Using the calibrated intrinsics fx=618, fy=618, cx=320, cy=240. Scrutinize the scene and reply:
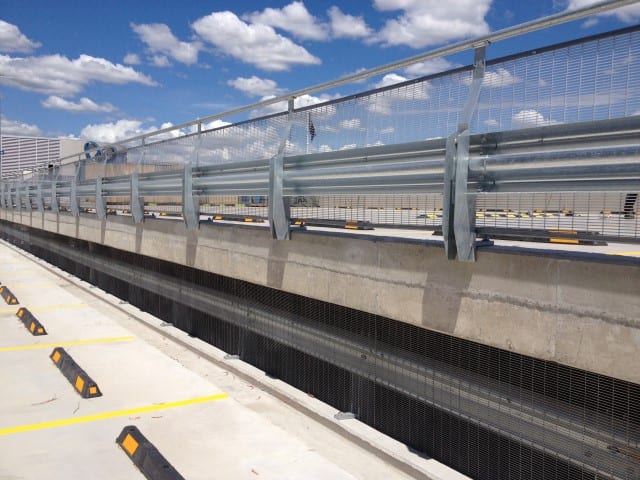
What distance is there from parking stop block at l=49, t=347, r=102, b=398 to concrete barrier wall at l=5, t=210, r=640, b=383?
91.6 inches

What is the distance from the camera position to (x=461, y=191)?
4219 mm

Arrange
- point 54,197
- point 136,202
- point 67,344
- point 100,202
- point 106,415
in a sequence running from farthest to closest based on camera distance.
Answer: point 54,197 < point 100,202 < point 136,202 < point 67,344 < point 106,415

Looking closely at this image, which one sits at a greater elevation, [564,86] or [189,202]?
[564,86]

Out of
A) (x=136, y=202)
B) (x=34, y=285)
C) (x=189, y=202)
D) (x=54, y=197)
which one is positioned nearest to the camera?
(x=189, y=202)

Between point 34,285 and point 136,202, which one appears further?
point 34,285

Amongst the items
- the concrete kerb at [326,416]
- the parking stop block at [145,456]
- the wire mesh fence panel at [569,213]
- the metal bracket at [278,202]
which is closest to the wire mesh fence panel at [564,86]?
the wire mesh fence panel at [569,213]

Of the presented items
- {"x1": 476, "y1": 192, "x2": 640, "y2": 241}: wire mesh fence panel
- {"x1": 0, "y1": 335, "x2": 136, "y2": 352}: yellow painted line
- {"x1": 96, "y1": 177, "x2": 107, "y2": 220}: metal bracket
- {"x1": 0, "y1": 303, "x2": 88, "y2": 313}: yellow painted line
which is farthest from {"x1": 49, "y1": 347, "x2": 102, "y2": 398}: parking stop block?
{"x1": 476, "y1": 192, "x2": 640, "y2": 241}: wire mesh fence panel

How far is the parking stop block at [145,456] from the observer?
5059 mm

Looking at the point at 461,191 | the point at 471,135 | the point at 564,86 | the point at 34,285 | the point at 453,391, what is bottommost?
the point at 34,285

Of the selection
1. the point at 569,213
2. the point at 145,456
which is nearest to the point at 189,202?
the point at 145,456

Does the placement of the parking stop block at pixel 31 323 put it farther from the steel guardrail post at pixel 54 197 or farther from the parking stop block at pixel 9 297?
the steel guardrail post at pixel 54 197

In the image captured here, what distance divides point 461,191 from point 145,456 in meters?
3.54

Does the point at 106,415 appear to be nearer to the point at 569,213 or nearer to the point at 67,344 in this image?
the point at 67,344

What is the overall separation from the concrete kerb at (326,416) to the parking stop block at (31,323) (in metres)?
1.95
